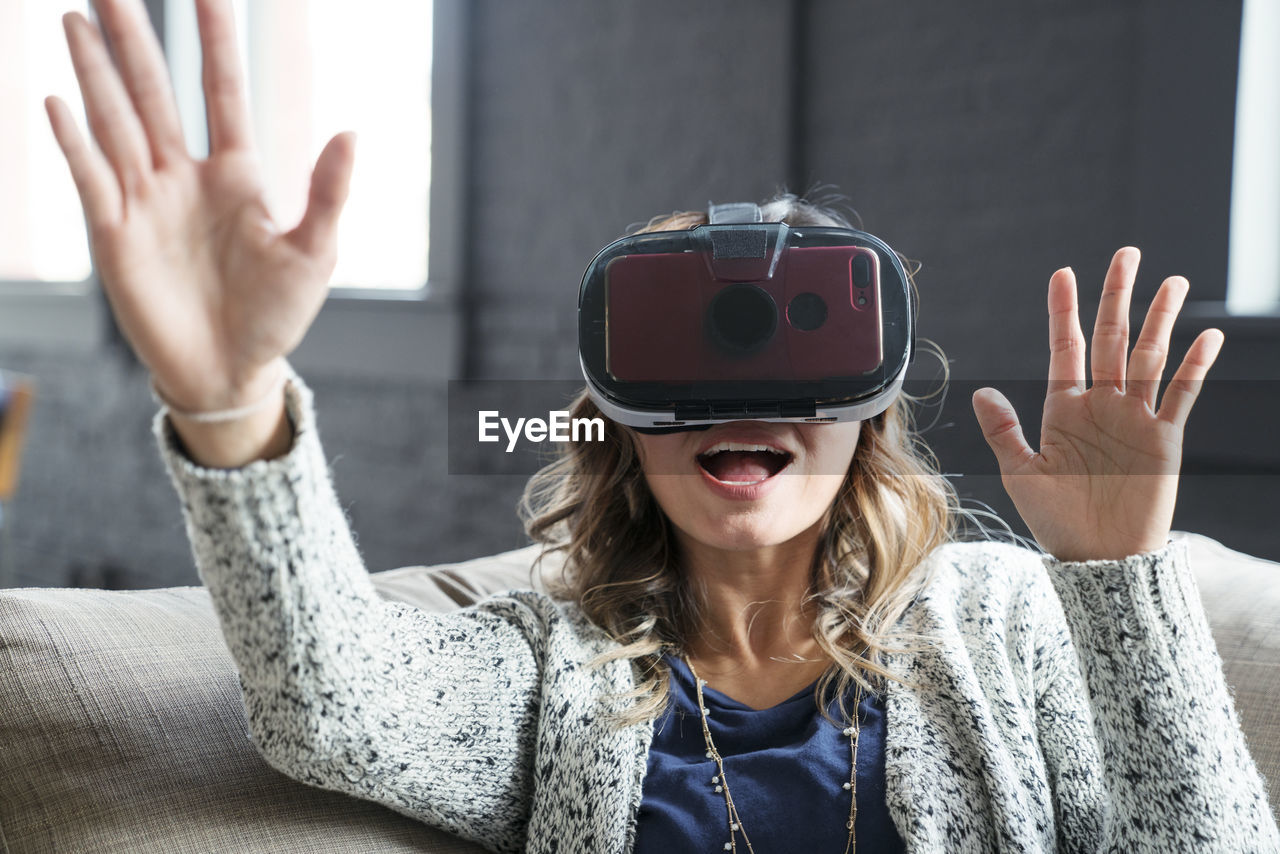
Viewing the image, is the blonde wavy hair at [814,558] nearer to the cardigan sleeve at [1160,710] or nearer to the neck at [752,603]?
the neck at [752,603]

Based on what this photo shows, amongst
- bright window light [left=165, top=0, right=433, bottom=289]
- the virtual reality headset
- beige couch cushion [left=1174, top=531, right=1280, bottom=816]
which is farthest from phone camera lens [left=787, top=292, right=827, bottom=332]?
bright window light [left=165, top=0, right=433, bottom=289]

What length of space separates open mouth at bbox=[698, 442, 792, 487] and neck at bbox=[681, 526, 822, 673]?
12 centimetres

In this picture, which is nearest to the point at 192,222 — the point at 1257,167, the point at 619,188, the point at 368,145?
the point at 1257,167

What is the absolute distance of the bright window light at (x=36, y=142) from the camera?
3471 millimetres

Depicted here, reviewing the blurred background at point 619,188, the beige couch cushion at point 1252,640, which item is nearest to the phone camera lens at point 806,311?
the beige couch cushion at point 1252,640

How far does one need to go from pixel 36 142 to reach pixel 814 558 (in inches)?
135

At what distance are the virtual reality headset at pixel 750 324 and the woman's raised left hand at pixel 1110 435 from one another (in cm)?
11

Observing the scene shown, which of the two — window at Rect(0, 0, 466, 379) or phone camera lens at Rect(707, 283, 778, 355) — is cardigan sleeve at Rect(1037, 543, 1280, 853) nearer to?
phone camera lens at Rect(707, 283, 778, 355)

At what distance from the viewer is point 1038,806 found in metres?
0.80

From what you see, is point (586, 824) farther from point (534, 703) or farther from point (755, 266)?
point (755, 266)

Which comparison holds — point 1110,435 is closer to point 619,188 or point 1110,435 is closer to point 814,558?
point 814,558

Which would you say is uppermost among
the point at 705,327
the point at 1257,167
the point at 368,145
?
the point at 368,145

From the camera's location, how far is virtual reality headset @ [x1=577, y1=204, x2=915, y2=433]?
0.75 metres

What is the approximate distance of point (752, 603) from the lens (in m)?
0.98
